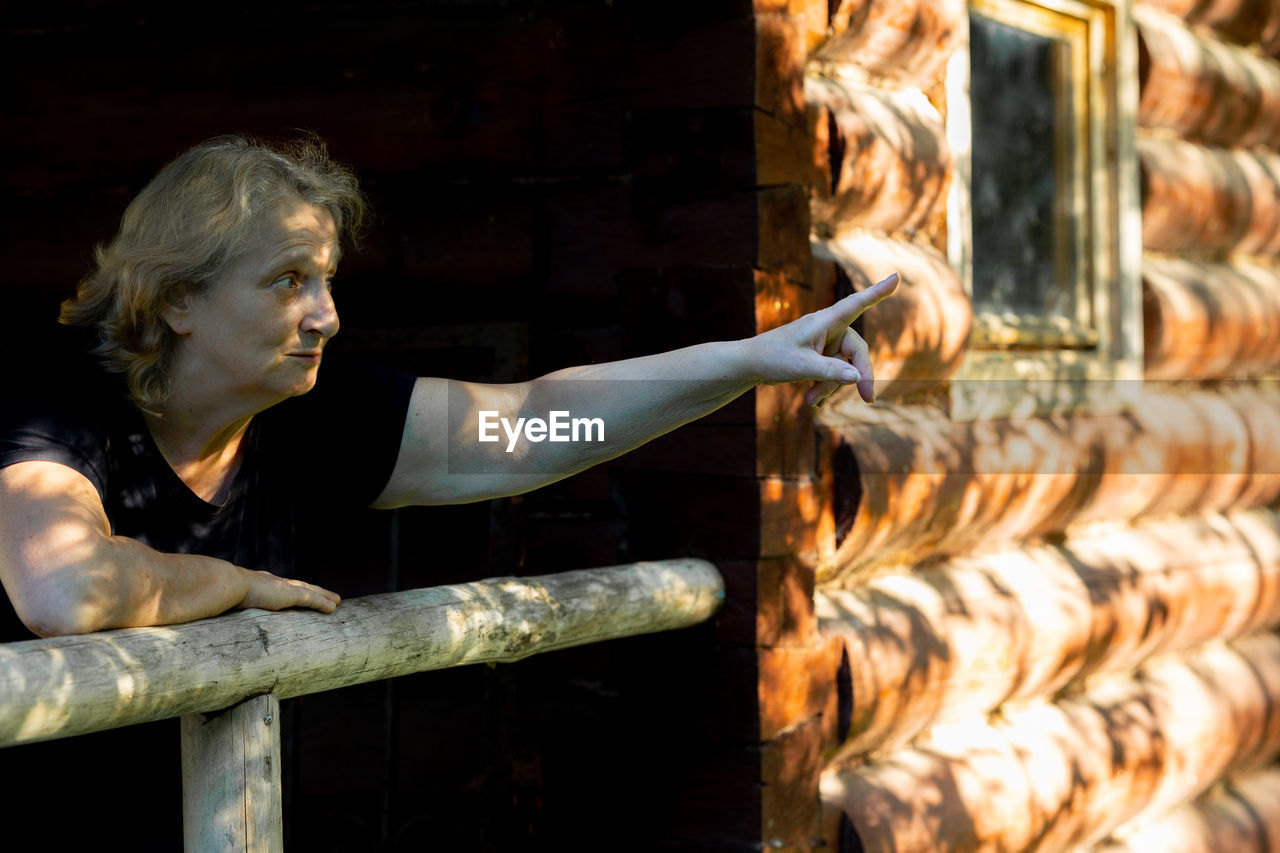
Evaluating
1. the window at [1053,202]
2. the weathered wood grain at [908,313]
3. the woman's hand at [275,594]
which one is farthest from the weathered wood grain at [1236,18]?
the woman's hand at [275,594]

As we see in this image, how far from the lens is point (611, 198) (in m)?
3.58

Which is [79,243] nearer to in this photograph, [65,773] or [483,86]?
[483,86]

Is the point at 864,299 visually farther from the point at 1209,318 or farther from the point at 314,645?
the point at 1209,318

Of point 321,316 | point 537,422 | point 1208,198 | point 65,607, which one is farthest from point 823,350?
point 1208,198

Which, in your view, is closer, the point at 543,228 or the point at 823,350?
the point at 823,350

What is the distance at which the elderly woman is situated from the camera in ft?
7.18

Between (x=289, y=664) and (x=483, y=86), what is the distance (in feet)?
6.37

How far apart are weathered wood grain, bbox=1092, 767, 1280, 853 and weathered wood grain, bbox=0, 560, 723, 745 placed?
2.71 m

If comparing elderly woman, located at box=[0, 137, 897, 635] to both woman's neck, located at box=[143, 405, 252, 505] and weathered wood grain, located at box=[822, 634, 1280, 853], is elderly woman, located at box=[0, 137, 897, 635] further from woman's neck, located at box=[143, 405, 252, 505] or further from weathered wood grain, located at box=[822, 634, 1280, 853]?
weathered wood grain, located at box=[822, 634, 1280, 853]

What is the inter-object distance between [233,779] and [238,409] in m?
0.72

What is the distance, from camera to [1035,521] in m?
4.65

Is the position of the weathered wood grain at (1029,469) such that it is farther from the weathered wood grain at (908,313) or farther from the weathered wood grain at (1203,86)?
the weathered wood grain at (1203,86)

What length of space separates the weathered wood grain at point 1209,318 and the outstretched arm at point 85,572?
3.77m

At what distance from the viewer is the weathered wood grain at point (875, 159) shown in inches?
149
